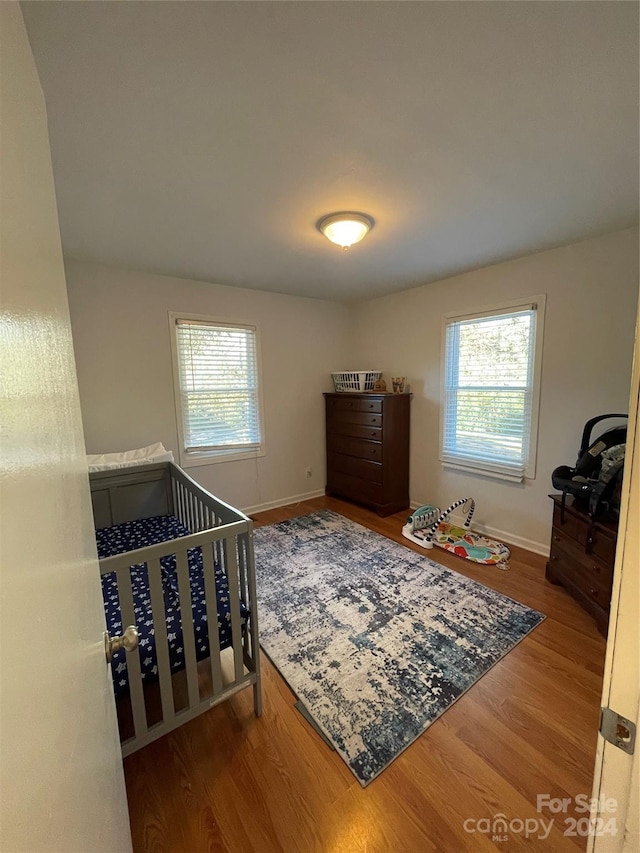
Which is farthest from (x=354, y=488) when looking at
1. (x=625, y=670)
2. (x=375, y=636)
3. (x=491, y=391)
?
(x=625, y=670)

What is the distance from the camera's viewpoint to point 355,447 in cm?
390

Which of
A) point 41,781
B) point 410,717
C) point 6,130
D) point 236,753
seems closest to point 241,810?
point 236,753

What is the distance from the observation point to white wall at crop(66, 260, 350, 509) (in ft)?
9.57

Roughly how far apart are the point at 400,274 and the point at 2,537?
11.1 feet

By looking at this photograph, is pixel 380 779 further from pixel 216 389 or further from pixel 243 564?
pixel 216 389

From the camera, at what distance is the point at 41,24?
0.97 metres

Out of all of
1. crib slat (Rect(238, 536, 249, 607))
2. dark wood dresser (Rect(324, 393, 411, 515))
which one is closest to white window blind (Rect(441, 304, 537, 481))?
dark wood dresser (Rect(324, 393, 411, 515))

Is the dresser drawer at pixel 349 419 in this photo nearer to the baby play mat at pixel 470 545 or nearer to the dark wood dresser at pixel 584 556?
the baby play mat at pixel 470 545

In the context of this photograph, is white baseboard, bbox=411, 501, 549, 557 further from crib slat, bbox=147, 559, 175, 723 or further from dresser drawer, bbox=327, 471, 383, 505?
crib slat, bbox=147, 559, 175, 723

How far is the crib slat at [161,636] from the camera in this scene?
4.16 feet

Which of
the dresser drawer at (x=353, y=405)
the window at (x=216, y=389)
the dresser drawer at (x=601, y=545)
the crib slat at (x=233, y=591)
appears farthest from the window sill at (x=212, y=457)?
the dresser drawer at (x=601, y=545)

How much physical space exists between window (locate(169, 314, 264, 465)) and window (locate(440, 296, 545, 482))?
2020 millimetres

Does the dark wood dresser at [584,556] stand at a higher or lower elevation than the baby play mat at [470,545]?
higher

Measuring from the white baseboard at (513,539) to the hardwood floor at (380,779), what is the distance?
1.27 metres
